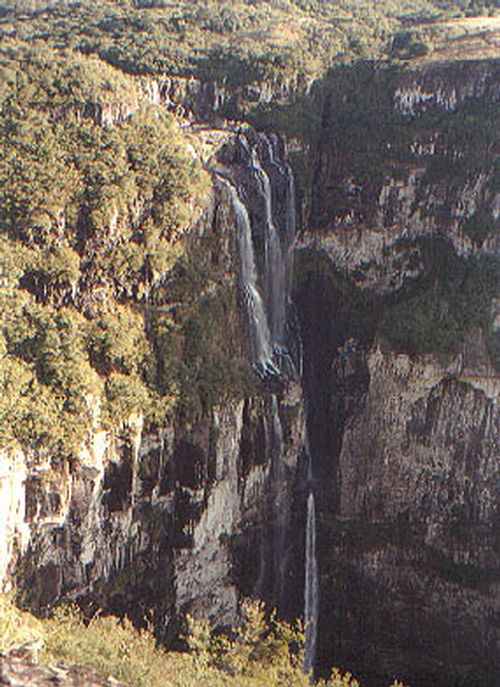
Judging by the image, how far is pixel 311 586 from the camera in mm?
28125

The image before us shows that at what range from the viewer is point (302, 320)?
2989 cm

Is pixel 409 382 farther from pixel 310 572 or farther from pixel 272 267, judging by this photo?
pixel 310 572

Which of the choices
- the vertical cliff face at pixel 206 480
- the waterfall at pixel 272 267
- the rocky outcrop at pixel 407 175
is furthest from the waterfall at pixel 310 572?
the rocky outcrop at pixel 407 175

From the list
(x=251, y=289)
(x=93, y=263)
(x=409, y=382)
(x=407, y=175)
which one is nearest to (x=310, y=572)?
(x=409, y=382)

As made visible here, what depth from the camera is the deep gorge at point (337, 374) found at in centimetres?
2292

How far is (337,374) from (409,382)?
307 cm

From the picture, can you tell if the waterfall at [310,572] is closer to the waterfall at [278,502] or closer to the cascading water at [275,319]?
the cascading water at [275,319]

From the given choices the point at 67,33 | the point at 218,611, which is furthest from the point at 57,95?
the point at 218,611

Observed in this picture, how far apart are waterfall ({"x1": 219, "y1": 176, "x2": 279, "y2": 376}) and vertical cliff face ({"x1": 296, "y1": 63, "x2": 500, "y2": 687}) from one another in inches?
141

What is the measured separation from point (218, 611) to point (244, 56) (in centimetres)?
2538

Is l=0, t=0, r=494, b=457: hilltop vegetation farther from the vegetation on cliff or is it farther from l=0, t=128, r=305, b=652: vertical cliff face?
l=0, t=128, r=305, b=652: vertical cliff face

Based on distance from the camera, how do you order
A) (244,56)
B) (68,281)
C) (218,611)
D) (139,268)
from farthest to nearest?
(244,56) → (218,611) → (139,268) → (68,281)

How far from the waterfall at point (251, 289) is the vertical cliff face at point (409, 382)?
357 centimetres

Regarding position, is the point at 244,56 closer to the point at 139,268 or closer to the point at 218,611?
the point at 139,268
